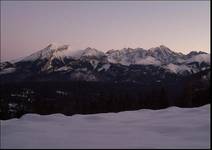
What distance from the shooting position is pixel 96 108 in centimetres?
9094

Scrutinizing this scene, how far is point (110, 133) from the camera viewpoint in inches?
344

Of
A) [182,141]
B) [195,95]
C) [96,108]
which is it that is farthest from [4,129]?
[96,108]

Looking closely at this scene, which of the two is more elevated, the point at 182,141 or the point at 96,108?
the point at 182,141

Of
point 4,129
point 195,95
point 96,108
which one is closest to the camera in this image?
point 4,129

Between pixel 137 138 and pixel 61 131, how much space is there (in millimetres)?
2065

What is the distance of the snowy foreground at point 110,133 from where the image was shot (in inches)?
295

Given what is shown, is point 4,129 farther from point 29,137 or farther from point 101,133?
point 101,133

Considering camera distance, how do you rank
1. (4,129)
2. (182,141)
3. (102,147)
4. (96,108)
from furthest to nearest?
(96,108)
(4,129)
(182,141)
(102,147)

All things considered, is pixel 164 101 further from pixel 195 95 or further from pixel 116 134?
pixel 116 134

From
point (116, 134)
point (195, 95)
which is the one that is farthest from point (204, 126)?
point (195, 95)

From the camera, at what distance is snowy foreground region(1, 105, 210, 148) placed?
7.49m

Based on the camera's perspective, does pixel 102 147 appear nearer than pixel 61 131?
Yes

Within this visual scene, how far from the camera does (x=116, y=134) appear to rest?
858 cm

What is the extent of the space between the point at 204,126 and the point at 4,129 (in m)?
4.89
